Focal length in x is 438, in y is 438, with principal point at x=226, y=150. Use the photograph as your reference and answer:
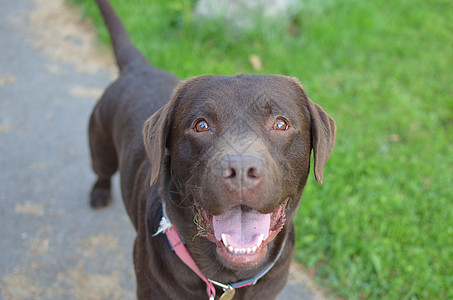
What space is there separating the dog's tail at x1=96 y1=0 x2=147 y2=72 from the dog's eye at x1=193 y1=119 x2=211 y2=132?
1638mm

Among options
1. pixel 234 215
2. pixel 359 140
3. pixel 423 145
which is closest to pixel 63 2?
pixel 359 140

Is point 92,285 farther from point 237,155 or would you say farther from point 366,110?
point 366,110

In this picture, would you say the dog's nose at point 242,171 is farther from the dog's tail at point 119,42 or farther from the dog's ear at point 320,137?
the dog's tail at point 119,42

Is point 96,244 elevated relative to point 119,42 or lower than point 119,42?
lower

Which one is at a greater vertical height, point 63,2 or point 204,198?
point 204,198

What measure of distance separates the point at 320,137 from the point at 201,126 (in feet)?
2.07

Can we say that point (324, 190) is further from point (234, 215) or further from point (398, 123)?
point (234, 215)

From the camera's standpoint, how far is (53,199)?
4.03 meters

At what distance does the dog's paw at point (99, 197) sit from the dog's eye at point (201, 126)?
2064 millimetres

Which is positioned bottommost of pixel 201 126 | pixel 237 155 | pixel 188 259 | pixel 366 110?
pixel 366 110

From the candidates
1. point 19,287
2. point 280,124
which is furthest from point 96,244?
point 280,124

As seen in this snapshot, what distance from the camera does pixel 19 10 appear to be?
22.5 feet

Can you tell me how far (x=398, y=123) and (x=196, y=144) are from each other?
3.55m

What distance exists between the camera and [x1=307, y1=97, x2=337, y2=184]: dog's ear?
7.52ft
